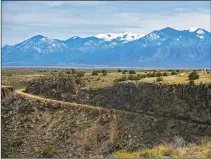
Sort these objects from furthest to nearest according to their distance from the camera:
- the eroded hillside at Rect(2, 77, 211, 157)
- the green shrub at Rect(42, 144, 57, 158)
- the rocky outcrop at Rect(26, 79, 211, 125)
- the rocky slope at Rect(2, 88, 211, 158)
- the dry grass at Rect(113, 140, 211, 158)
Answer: the rocky outcrop at Rect(26, 79, 211, 125) < the green shrub at Rect(42, 144, 57, 158) < the eroded hillside at Rect(2, 77, 211, 157) < the rocky slope at Rect(2, 88, 211, 158) < the dry grass at Rect(113, 140, 211, 158)

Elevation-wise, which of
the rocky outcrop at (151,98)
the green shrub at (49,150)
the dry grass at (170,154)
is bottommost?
the green shrub at (49,150)

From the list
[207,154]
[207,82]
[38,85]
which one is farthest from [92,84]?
[207,154]

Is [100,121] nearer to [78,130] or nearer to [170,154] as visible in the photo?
[78,130]

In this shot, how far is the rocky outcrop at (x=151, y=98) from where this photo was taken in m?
49.4

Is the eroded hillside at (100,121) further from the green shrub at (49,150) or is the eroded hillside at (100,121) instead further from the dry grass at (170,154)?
the dry grass at (170,154)

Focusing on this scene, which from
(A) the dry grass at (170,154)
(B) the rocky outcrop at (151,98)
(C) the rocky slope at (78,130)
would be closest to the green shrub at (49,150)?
(C) the rocky slope at (78,130)

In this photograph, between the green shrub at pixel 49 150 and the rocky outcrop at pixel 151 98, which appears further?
the rocky outcrop at pixel 151 98

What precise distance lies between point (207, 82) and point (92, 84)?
799 inches

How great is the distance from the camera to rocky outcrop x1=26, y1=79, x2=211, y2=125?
49438 mm

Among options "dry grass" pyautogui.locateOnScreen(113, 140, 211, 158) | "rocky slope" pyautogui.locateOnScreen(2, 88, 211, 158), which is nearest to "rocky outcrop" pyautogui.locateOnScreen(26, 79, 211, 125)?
"rocky slope" pyautogui.locateOnScreen(2, 88, 211, 158)

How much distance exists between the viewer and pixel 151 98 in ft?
180

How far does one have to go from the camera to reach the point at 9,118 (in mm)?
61344

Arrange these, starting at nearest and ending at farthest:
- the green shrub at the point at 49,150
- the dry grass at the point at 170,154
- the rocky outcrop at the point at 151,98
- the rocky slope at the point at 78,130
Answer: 1. the dry grass at the point at 170,154
2. the rocky slope at the point at 78,130
3. the green shrub at the point at 49,150
4. the rocky outcrop at the point at 151,98

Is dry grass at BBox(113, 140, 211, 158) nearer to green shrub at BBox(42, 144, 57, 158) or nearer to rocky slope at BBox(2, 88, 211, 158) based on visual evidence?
rocky slope at BBox(2, 88, 211, 158)
